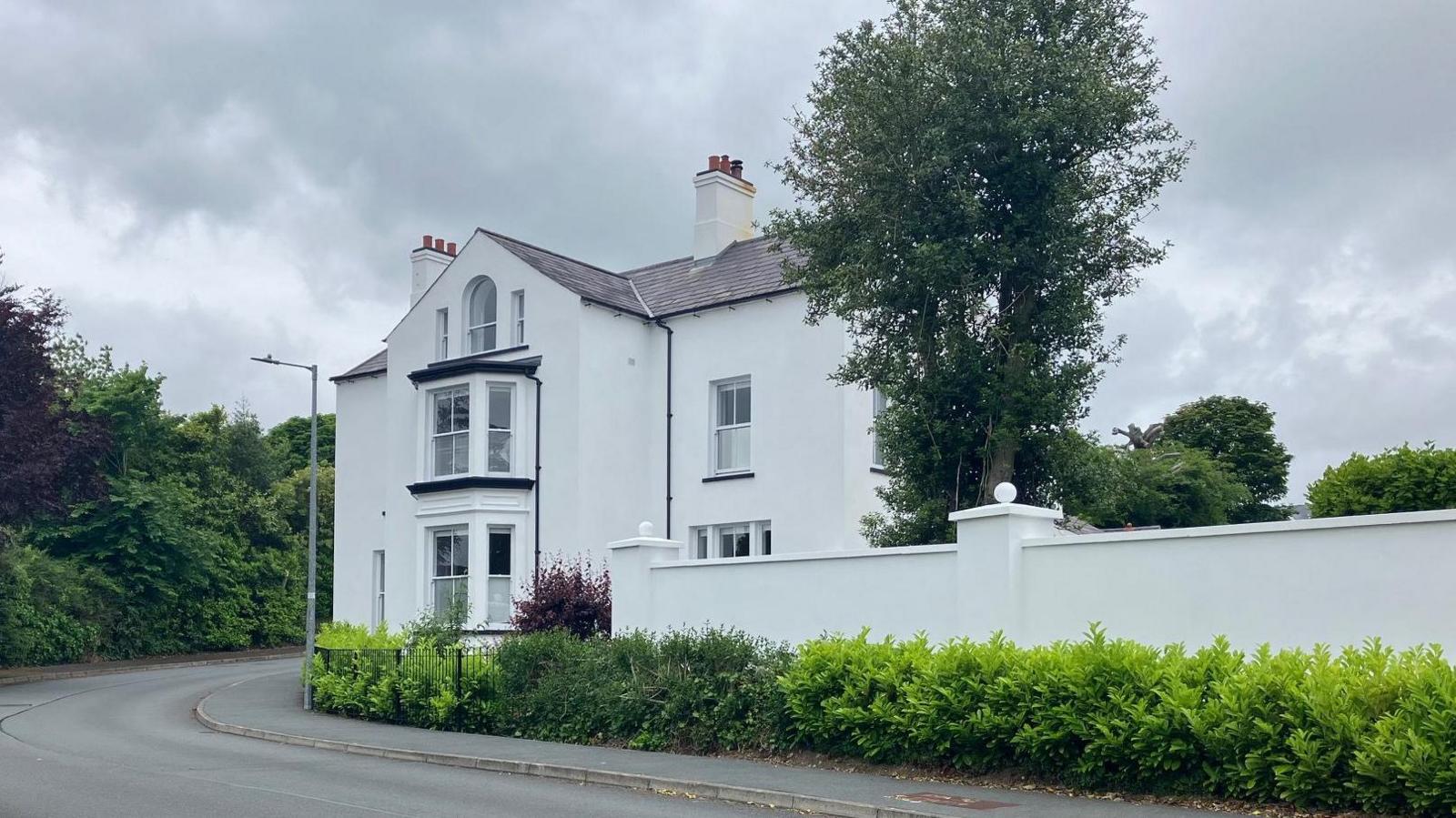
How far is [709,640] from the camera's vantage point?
53.6 feet

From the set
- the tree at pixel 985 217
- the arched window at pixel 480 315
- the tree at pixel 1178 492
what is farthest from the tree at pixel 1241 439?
the tree at pixel 985 217

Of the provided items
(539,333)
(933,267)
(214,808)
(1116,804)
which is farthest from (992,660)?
(539,333)

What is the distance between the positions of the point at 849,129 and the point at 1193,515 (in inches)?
1016

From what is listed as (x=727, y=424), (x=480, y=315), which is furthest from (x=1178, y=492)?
(x=480, y=315)

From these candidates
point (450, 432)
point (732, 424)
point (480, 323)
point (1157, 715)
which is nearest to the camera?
point (1157, 715)

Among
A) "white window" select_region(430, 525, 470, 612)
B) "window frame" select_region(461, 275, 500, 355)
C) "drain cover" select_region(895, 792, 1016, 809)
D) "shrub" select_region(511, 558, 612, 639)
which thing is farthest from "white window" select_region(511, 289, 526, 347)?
"drain cover" select_region(895, 792, 1016, 809)

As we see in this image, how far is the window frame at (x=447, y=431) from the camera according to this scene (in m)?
27.0

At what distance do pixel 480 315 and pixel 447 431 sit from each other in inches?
109

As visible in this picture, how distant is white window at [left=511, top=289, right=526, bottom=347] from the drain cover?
56.9 ft

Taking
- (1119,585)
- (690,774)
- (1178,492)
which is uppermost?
(1178,492)

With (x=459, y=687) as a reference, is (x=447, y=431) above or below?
above

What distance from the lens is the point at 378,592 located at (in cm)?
3045

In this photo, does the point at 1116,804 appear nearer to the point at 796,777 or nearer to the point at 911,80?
the point at 796,777

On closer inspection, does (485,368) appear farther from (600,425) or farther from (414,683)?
(414,683)
